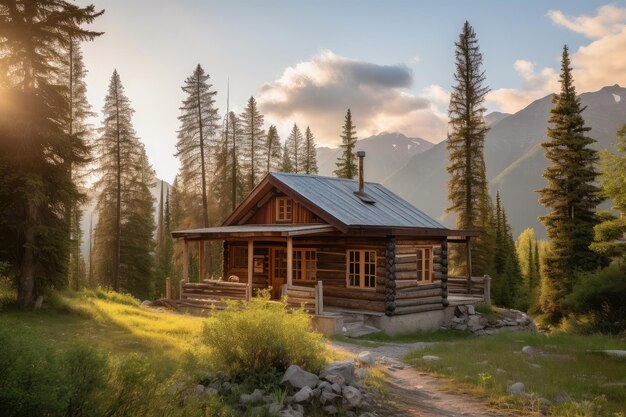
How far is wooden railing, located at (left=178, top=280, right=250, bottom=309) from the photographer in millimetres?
20562

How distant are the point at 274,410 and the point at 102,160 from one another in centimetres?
3100

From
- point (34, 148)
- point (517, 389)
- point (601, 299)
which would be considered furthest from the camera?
point (601, 299)

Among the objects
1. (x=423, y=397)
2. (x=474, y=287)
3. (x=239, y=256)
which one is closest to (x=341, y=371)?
(x=423, y=397)

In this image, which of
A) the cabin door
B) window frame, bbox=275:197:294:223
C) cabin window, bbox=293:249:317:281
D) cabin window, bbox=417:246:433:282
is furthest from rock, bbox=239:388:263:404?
cabin window, bbox=417:246:433:282

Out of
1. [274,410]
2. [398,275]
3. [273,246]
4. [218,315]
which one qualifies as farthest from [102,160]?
[274,410]

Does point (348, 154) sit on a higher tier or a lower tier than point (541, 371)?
higher

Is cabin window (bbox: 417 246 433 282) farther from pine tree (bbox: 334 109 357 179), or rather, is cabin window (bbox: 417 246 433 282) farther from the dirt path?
pine tree (bbox: 334 109 357 179)

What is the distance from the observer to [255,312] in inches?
370

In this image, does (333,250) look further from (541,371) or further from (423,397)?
(423,397)

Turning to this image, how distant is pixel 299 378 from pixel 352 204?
1367cm

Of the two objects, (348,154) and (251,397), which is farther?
(348,154)

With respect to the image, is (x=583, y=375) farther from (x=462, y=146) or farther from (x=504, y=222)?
(x=504, y=222)

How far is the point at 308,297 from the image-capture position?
58.6ft

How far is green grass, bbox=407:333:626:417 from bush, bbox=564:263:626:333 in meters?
9.15
